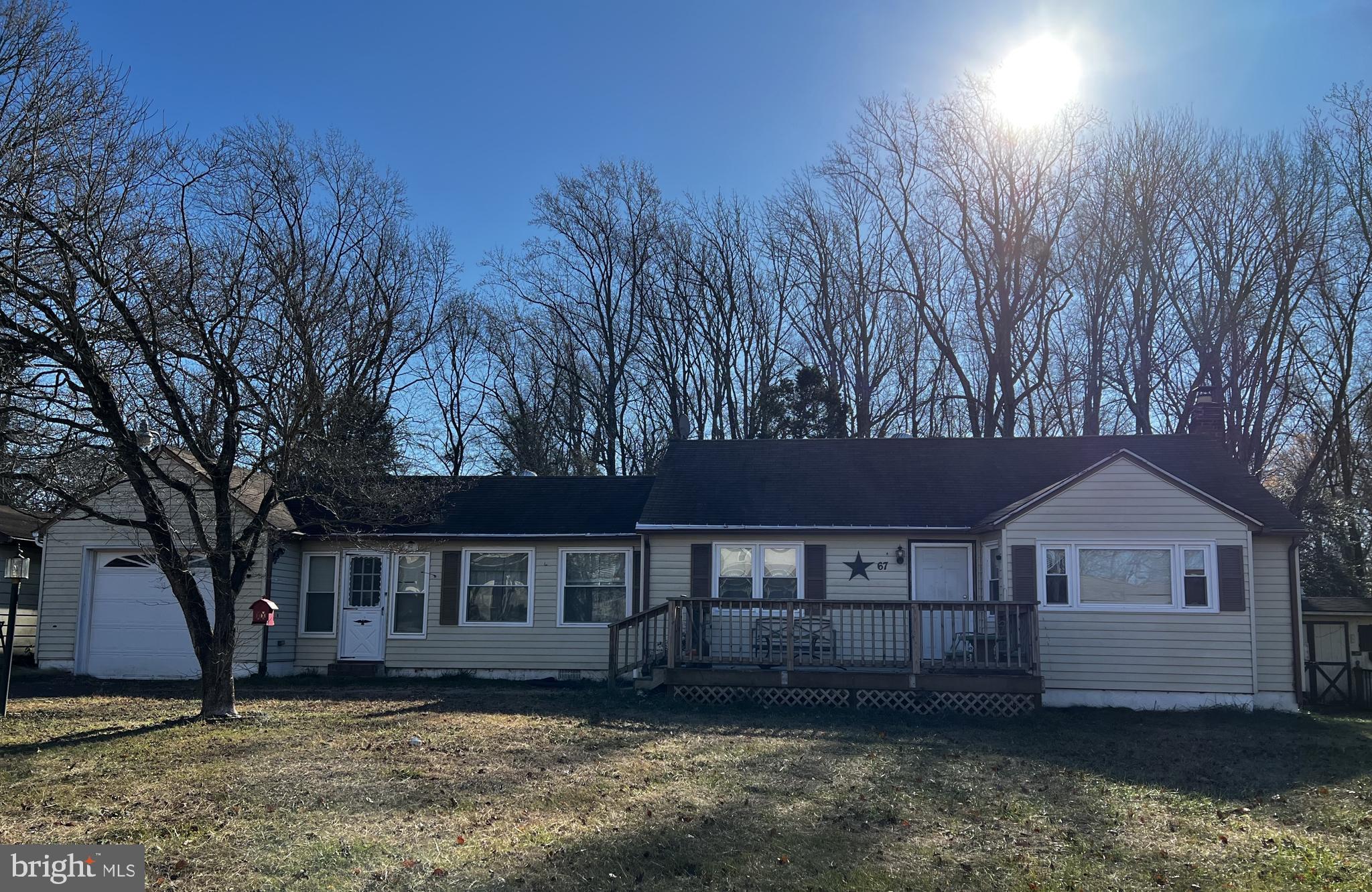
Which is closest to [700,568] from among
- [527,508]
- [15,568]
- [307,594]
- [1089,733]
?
[527,508]

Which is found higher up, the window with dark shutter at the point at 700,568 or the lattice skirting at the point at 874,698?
the window with dark shutter at the point at 700,568

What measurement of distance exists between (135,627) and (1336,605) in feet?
71.5

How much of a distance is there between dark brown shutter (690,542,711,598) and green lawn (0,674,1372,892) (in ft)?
11.8

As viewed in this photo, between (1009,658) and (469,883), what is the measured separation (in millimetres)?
9472

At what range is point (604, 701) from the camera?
45.6 feet

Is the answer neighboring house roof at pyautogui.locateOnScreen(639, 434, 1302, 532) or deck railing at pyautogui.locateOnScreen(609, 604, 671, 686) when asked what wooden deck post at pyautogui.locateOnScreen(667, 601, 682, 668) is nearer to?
deck railing at pyautogui.locateOnScreen(609, 604, 671, 686)

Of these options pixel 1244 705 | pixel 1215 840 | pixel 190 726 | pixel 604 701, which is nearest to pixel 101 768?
pixel 190 726

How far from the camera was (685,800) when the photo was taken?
7.66m

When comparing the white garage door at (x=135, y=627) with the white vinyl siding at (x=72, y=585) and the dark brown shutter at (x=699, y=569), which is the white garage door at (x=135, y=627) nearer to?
the white vinyl siding at (x=72, y=585)

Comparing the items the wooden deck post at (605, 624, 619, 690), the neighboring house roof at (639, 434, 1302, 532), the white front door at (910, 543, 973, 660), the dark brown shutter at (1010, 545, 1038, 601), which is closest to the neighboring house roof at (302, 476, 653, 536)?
the neighboring house roof at (639, 434, 1302, 532)

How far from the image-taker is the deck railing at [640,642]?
1442 cm

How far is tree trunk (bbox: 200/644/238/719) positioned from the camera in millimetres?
11039

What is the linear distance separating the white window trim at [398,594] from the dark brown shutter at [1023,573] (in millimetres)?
9965

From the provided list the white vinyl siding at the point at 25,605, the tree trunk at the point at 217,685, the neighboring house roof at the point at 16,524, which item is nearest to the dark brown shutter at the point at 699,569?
the tree trunk at the point at 217,685
